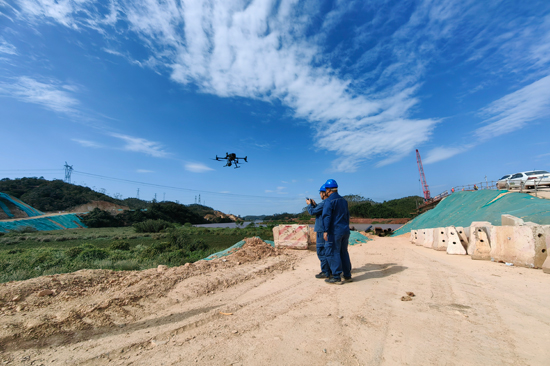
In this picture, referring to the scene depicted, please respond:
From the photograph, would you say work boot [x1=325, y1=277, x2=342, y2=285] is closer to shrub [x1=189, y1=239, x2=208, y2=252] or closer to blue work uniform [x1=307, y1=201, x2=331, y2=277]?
blue work uniform [x1=307, y1=201, x2=331, y2=277]

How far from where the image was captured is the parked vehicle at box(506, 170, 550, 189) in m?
17.5

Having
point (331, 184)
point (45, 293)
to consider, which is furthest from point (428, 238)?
point (45, 293)

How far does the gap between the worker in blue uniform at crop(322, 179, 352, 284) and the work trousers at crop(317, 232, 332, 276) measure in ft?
0.50

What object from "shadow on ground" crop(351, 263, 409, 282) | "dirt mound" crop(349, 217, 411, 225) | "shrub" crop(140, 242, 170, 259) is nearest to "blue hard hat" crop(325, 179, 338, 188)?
"shadow on ground" crop(351, 263, 409, 282)

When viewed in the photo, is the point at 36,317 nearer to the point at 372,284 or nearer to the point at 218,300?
the point at 218,300

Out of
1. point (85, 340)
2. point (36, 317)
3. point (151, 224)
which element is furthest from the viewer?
point (151, 224)

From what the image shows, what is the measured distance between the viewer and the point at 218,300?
4.14m

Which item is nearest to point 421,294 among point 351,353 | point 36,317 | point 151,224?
point 351,353

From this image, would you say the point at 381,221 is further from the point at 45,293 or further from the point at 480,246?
the point at 45,293

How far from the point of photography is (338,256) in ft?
16.5

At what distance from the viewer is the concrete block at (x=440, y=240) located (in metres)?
9.41

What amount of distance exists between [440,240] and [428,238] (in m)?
1.30

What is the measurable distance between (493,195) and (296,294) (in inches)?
743

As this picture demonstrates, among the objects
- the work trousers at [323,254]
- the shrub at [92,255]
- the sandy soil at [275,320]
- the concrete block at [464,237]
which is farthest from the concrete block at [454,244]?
the shrub at [92,255]
